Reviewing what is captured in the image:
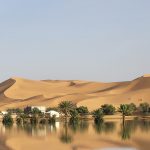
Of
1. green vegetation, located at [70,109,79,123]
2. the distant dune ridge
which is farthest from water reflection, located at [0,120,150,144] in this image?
the distant dune ridge

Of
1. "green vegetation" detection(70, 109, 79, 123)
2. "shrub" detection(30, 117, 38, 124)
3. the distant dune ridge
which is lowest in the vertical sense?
"shrub" detection(30, 117, 38, 124)

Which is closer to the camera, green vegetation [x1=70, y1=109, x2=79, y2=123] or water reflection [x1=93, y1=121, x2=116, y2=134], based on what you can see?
water reflection [x1=93, y1=121, x2=116, y2=134]

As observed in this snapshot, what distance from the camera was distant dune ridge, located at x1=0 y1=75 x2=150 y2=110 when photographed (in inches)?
4427

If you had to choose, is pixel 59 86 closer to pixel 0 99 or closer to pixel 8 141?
pixel 0 99

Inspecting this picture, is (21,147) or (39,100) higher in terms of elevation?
(39,100)

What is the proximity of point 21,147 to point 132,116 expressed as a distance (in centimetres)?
4682

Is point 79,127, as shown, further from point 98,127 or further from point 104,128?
point 104,128

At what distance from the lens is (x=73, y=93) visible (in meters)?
137

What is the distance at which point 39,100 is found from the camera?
411ft

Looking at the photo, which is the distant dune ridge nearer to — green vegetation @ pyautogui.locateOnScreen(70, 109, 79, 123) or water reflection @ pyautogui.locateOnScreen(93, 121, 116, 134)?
green vegetation @ pyautogui.locateOnScreen(70, 109, 79, 123)

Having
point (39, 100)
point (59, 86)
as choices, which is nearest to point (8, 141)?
point (39, 100)

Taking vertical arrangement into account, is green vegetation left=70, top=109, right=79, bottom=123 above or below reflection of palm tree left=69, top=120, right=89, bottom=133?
above

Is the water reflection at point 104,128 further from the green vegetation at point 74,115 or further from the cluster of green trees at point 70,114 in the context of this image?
the green vegetation at point 74,115

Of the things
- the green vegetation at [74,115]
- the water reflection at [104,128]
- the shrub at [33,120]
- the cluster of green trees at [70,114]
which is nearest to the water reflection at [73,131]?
the water reflection at [104,128]
